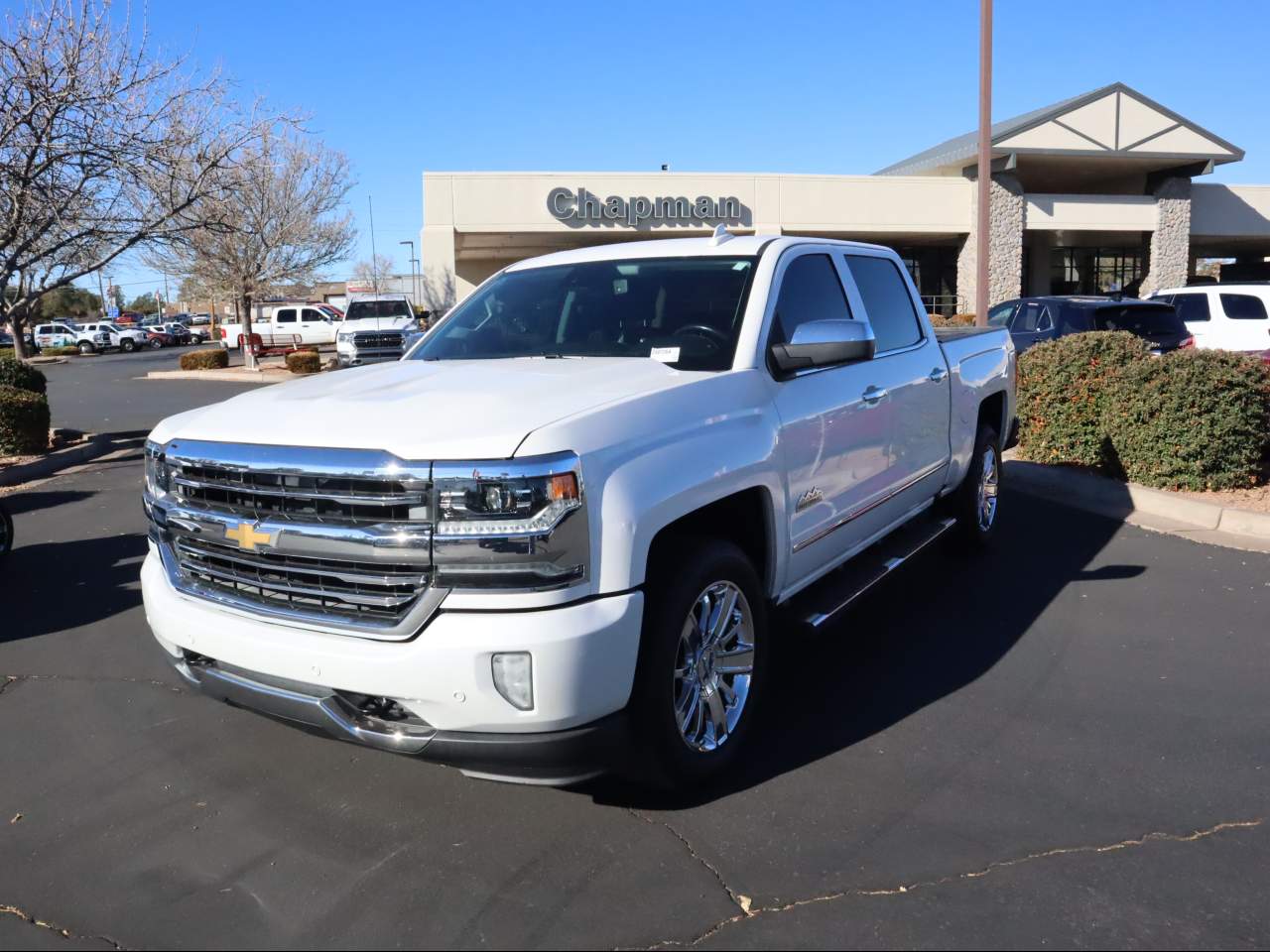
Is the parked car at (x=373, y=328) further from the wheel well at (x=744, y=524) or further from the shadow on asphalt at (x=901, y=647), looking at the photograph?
the wheel well at (x=744, y=524)

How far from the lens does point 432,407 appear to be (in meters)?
3.40

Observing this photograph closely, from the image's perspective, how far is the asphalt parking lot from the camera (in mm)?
2975

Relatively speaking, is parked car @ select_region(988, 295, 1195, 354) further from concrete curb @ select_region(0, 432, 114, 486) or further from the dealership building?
the dealership building

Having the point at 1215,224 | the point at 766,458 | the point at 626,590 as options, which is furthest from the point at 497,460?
the point at 1215,224

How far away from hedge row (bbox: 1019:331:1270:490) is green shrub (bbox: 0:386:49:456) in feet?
38.2

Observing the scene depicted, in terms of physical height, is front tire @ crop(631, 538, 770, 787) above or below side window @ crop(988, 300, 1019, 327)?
below

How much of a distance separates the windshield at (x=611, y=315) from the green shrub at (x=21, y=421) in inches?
382

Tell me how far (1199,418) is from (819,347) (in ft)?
17.8

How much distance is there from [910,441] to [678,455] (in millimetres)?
2380

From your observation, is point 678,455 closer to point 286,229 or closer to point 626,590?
point 626,590

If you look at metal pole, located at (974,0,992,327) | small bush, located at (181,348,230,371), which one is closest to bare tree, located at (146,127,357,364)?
small bush, located at (181,348,230,371)

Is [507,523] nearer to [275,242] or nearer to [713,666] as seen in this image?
[713,666]

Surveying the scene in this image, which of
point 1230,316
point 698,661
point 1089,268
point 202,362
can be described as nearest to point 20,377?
point 698,661

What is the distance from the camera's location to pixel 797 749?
4059 mm
